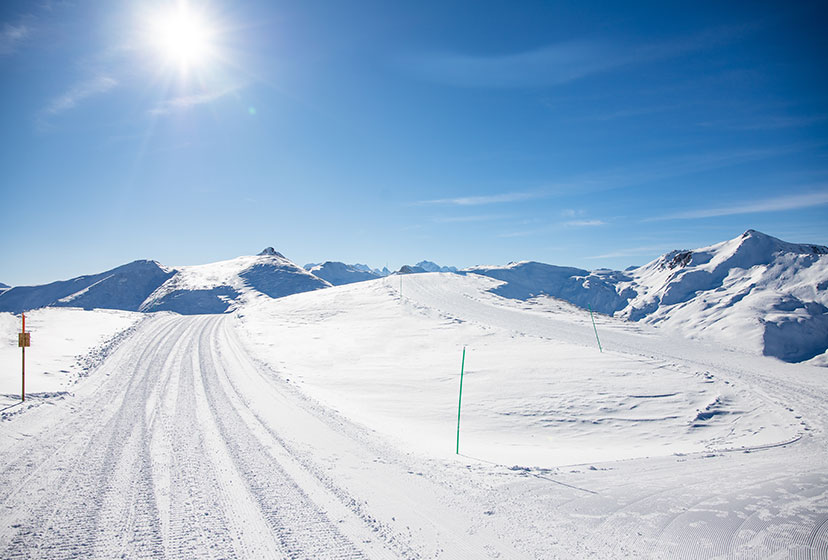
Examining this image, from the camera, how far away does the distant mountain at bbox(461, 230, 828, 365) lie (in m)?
31.5

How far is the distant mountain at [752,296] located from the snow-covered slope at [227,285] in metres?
69.2

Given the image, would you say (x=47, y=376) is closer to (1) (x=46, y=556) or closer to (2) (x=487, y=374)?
(1) (x=46, y=556)

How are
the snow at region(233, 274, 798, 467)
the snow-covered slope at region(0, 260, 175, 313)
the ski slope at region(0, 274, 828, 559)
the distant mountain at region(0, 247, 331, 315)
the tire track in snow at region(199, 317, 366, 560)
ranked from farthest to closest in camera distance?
the snow-covered slope at region(0, 260, 175, 313)
the distant mountain at region(0, 247, 331, 315)
the snow at region(233, 274, 798, 467)
the ski slope at region(0, 274, 828, 559)
the tire track in snow at region(199, 317, 366, 560)

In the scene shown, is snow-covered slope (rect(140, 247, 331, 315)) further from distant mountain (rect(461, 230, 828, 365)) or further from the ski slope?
the ski slope

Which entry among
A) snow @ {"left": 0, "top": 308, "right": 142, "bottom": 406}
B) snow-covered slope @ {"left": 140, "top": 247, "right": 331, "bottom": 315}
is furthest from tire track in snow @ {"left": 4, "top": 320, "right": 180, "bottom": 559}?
snow-covered slope @ {"left": 140, "top": 247, "right": 331, "bottom": 315}

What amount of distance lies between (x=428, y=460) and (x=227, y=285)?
360ft

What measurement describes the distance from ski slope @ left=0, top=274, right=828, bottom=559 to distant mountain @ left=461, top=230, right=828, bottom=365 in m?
9.85

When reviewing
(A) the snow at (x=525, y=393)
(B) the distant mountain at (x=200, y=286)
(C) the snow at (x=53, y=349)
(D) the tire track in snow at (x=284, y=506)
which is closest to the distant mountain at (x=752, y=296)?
(A) the snow at (x=525, y=393)

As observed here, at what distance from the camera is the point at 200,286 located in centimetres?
10381

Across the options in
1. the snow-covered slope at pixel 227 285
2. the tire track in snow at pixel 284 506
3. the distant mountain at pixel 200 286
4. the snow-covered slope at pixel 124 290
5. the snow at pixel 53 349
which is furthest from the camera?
the snow-covered slope at pixel 124 290

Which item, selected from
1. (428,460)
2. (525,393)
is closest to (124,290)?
(525,393)

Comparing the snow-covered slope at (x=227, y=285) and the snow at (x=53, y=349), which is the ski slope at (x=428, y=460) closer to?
the snow at (x=53, y=349)

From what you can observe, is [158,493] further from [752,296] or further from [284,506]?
[752,296]

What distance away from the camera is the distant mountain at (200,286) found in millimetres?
96375
